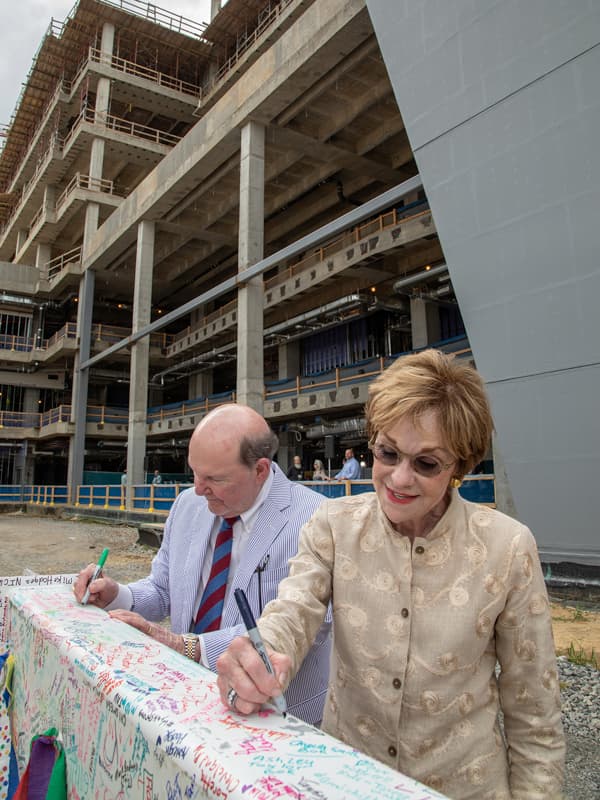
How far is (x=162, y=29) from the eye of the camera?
1222 inches

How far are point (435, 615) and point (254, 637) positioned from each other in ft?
1.57

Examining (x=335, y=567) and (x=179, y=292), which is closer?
(x=335, y=567)

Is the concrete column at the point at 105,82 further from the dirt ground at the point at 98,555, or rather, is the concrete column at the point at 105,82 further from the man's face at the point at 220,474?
the man's face at the point at 220,474

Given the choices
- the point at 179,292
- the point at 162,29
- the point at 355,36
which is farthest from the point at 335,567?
the point at 162,29

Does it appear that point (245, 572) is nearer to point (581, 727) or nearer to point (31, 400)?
point (581, 727)

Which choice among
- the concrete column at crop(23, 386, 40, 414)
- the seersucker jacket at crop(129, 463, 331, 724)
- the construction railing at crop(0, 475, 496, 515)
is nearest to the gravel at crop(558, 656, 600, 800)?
the seersucker jacket at crop(129, 463, 331, 724)

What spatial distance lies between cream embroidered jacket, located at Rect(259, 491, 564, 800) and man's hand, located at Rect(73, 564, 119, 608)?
2.73 ft

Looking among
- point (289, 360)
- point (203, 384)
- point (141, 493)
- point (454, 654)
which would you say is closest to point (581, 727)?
point (454, 654)

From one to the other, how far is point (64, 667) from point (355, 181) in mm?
22947

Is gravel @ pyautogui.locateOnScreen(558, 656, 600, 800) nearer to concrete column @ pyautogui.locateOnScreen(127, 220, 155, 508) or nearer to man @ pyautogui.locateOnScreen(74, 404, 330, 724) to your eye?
man @ pyautogui.locateOnScreen(74, 404, 330, 724)

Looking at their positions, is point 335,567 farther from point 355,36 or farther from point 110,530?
point 110,530

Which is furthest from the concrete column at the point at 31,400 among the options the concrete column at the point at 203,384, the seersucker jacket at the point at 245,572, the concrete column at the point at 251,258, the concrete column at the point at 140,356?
the seersucker jacket at the point at 245,572

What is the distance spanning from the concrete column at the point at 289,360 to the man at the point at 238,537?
24934mm

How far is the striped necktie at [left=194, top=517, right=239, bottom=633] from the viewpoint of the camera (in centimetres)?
203
